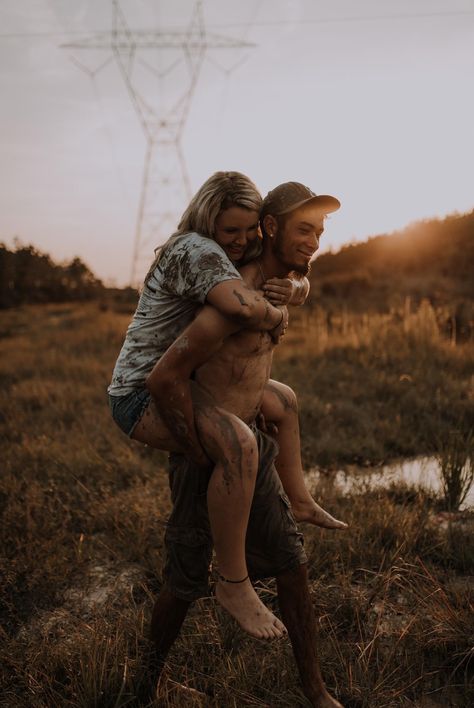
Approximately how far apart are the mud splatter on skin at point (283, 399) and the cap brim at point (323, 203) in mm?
825

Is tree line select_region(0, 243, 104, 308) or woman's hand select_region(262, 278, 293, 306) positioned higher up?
tree line select_region(0, 243, 104, 308)

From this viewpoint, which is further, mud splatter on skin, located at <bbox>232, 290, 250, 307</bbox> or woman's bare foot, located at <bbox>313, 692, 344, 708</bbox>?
woman's bare foot, located at <bbox>313, 692, 344, 708</bbox>

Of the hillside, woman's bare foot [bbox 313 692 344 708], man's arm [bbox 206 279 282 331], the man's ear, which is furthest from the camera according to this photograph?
the hillside

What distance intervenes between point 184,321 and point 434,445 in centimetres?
427

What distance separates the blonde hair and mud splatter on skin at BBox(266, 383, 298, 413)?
2.60 ft

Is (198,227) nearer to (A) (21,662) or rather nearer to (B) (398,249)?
(A) (21,662)

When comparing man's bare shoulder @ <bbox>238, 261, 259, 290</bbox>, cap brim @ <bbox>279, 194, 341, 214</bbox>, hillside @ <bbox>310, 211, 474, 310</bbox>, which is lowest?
man's bare shoulder @ <bbox>238, 261, 259, 290</bbox>

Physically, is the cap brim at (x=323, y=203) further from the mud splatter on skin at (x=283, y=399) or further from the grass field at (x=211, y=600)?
the grass field at (x=211, y=600)

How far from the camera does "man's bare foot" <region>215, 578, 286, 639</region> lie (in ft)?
6.61

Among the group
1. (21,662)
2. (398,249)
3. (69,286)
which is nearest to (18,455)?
(21,662)

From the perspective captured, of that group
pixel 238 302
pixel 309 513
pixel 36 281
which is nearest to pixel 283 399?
pixel 309 513

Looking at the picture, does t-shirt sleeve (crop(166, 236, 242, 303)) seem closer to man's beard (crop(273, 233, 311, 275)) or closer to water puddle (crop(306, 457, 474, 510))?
man's beard (crop(273, 233, 311, 275))

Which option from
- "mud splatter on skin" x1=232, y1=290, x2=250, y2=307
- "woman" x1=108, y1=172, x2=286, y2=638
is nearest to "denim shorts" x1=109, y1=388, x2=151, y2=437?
"woman" x1=108, y1=172, x2=286, y2=638

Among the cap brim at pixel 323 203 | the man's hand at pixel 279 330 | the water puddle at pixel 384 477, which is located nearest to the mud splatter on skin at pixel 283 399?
the man's hand at pixel 279 330
